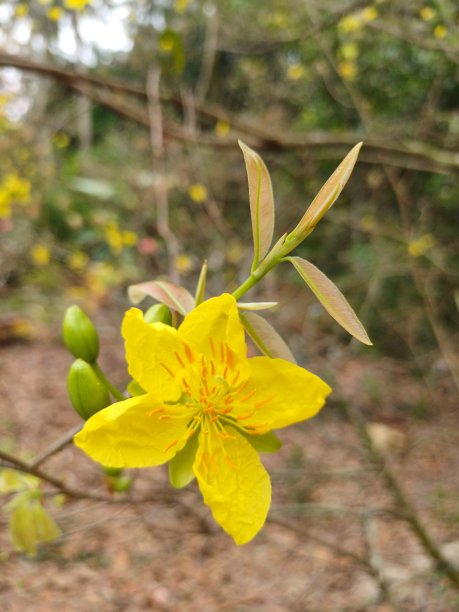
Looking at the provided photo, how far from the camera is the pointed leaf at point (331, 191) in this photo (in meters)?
0.63

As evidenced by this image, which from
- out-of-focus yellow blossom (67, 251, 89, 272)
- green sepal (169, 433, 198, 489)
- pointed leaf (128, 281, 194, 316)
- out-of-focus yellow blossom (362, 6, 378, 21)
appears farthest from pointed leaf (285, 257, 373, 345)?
out-of-focus yellow blossom (67, 251, 89, 272)

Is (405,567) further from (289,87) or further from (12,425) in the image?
(289,87)

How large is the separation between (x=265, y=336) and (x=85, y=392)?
250 mm

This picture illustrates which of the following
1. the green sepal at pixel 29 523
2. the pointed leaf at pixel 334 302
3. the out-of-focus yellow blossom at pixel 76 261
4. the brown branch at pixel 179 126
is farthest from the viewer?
the out-of-focus yellow blossom at pixel 76 261

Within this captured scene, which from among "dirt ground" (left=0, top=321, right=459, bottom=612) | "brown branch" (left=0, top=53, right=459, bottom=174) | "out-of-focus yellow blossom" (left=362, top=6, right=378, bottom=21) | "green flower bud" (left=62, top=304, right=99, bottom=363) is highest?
"out-of-focus yellow blossom" (left=362, top=6, right=378, bottom=21)

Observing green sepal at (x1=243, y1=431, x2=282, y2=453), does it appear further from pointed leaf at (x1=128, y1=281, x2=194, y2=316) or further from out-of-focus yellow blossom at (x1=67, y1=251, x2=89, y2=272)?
out-of-focus yellow blossom at (x1=67, y1=251, x2=89, y2=272)

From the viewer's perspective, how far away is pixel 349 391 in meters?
4.54

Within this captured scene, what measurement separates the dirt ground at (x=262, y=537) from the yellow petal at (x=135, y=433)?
76cm

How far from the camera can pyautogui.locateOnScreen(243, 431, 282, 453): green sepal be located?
79cm

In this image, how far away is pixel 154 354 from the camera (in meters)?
0.73

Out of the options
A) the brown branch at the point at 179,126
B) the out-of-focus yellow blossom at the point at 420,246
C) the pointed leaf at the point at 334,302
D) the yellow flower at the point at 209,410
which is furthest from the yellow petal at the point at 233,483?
the out-of-focus yellow blossom at the point at 420,246

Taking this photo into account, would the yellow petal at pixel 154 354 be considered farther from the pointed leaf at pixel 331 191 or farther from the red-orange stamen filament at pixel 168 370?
the pointed leaf at pixel 331 191

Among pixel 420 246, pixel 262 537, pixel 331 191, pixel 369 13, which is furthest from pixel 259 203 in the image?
pixel 420 246

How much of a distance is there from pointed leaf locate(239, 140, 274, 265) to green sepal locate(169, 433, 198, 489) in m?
0.29
